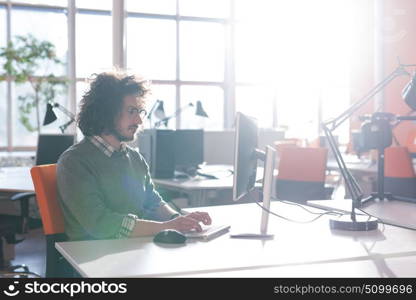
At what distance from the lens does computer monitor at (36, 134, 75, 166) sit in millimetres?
4363

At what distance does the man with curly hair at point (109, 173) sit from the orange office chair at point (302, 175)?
6.29 feet

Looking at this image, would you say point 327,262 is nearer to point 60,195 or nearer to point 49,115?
point 60,195

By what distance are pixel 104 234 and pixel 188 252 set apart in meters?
0.40

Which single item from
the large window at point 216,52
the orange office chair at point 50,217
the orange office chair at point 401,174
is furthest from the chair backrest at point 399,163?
the large window at point 216,52

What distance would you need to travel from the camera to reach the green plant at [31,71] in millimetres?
6852

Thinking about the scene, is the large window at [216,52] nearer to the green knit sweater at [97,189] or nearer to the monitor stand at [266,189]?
the green knit sweater at [97,189]

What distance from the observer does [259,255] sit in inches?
64.5

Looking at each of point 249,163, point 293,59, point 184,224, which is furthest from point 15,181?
point 293,59

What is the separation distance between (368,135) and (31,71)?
5379mm

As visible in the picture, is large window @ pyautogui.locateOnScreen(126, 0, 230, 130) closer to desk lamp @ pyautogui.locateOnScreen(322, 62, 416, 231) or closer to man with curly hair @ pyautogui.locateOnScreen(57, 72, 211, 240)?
desk lamp @ pyautogui.locateOnScreen(322, 62, 416, 231)

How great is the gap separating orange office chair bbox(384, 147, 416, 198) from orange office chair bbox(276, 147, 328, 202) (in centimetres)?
55

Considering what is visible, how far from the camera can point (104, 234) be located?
1921mm

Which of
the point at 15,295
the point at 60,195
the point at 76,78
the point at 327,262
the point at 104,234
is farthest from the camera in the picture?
the point at 76,78

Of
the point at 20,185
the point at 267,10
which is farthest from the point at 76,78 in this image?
the point at 20,185
